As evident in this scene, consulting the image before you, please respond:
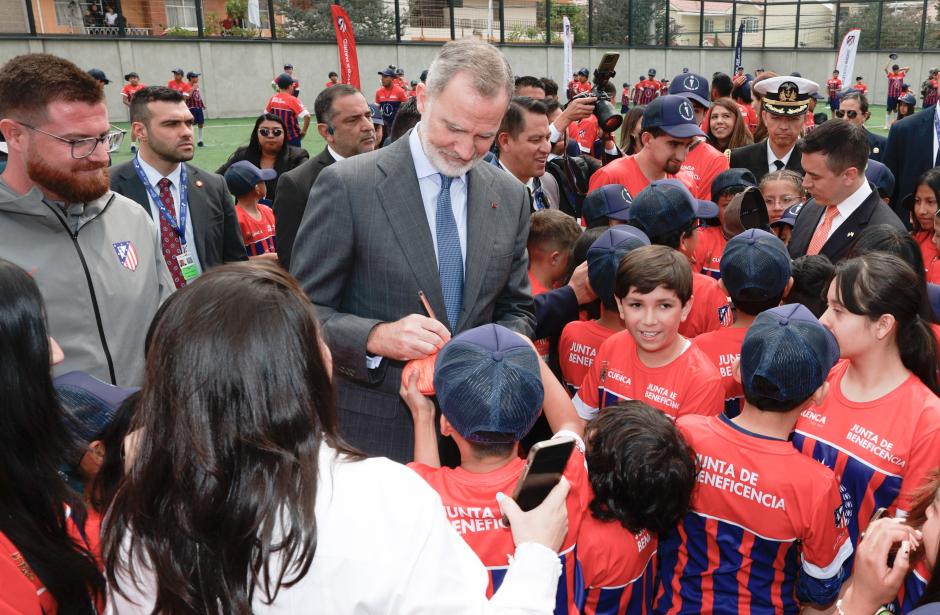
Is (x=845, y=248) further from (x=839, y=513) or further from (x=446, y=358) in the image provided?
(x=446, y=358)

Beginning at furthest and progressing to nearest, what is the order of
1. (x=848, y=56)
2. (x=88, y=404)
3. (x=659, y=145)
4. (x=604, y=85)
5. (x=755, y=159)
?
(x=848, y=56) → (x=604, y=85) → (x=755, y=159) → (x=659, y=145) → (x=88, y=404)

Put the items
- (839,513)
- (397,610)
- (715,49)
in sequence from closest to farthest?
(397,610) < (839,513) < (715,49)

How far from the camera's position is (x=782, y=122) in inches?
217

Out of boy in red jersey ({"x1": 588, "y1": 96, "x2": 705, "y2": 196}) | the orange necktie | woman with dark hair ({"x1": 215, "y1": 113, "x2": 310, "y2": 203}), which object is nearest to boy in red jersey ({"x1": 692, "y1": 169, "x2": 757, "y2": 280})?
boy in red jersey ({"x1": 588, "y1": 96, "x2": 705, "y2": 196})

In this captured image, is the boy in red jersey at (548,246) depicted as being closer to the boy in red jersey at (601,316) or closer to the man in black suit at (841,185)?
the boy in red jersey at (601,316)

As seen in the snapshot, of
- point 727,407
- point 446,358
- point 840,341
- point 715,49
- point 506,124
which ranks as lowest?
point 727,407

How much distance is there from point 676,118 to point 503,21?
33574 mm

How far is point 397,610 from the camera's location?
1138 millimetres

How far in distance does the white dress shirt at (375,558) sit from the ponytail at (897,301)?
6.06 ft

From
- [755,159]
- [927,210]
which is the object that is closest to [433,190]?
[927,210]

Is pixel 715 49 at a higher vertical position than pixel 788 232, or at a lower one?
higher

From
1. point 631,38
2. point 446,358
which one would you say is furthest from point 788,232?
point 631,38

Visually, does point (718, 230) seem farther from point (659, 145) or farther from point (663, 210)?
point (663, 210)

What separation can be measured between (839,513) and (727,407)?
1.18 meters
